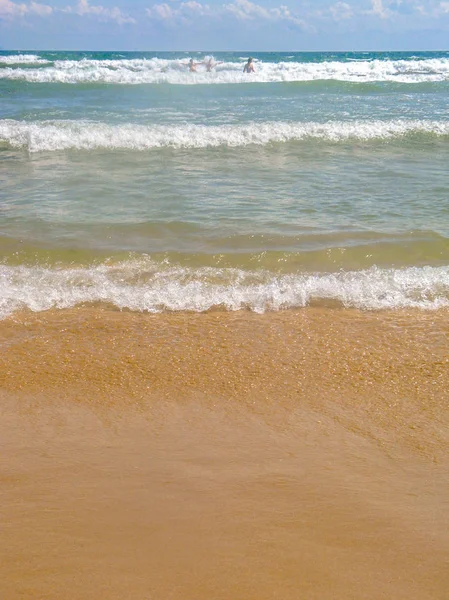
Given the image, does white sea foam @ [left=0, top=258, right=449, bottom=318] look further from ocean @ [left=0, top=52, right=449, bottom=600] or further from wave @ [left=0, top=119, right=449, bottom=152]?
A: wave @ [left=0, top=119, right=449, bottom=152]

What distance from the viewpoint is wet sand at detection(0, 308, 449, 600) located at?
211cm

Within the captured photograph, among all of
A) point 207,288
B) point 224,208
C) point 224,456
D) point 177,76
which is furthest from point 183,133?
point 177,76

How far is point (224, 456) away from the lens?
2.76 m

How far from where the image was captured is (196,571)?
2104 mm

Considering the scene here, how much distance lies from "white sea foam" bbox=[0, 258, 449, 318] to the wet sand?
228mm

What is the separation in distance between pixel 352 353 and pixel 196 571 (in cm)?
199

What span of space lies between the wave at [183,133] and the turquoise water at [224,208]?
0.04 metres

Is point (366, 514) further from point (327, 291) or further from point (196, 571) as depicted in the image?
point (327, 291)

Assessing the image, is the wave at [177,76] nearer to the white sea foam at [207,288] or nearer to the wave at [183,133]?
the wave at [183,133]

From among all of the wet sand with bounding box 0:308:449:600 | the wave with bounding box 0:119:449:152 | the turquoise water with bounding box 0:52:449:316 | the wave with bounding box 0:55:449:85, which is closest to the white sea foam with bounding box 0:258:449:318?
the turquoise water with bounding box 0:52:449:316

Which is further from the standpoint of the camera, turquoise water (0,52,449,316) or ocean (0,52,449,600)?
turquoise water (0,52,449,316)

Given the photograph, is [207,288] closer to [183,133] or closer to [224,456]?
[224,456]

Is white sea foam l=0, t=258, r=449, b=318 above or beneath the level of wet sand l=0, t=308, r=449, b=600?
above

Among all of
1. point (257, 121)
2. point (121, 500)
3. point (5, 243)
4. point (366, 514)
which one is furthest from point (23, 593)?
point (257, 121)
